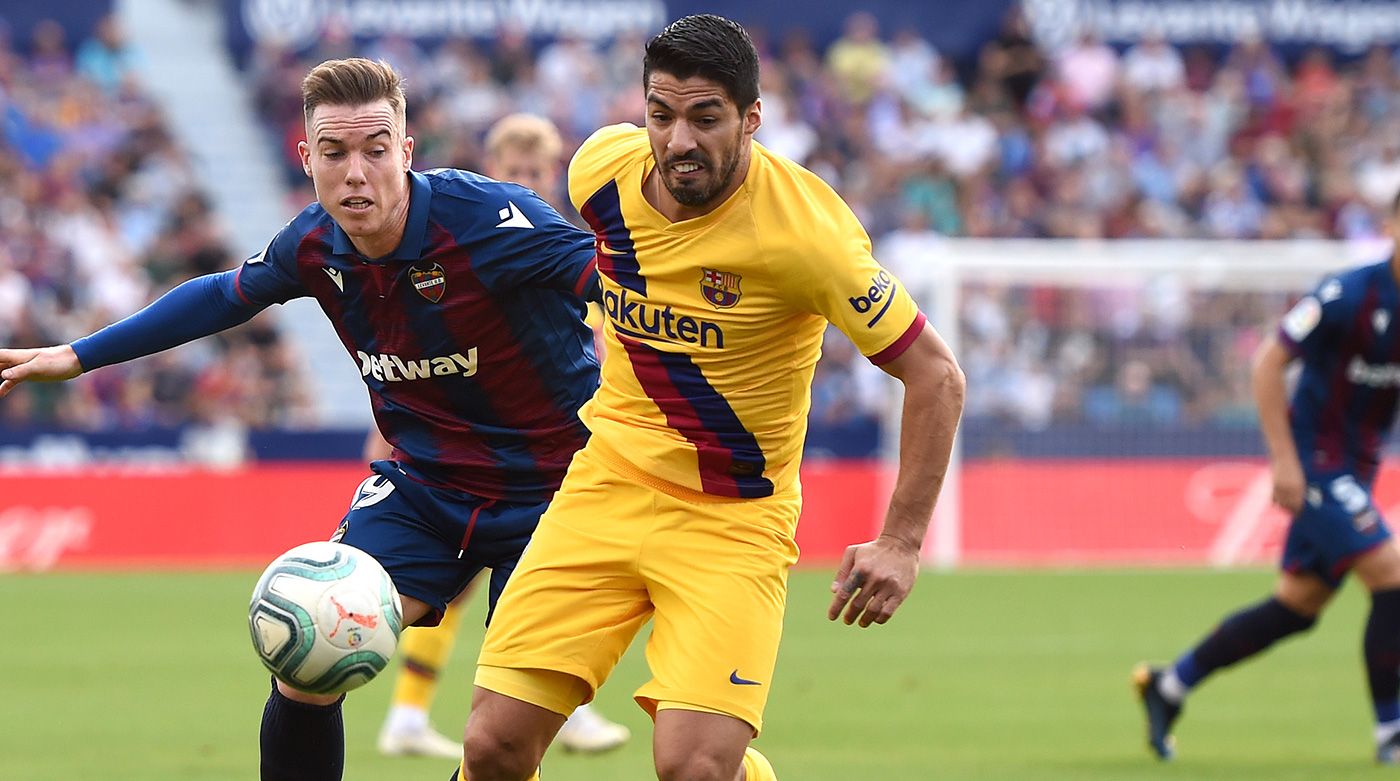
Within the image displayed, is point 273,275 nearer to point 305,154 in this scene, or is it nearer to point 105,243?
point 305,154

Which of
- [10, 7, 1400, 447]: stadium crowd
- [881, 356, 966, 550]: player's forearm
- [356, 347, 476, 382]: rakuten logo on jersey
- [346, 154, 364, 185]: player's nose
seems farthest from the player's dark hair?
[10, 7, 1400, 447]: stadium crowd

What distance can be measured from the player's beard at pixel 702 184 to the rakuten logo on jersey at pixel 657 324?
34 centimetres

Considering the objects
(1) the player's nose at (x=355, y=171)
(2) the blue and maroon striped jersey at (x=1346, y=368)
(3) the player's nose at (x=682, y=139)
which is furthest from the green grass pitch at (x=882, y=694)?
(3) the player's nose at (x=682, y=139)

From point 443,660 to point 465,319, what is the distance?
2.92 meters

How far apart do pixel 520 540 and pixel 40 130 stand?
16.6 m

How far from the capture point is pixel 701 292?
523cm

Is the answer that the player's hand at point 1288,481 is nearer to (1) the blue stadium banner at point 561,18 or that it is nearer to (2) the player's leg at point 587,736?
(2) the player's leg at point 587,736

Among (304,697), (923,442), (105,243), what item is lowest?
(105,243)

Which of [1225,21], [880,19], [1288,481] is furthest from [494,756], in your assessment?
[1225,21]

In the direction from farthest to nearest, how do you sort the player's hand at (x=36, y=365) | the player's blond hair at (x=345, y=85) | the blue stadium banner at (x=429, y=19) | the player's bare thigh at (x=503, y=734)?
the blue stadium banner at (x=429, y=19), the player's hand at (x=36, y=365), the player's blond hair at (x=345, y=85), the player's bare thigh at (x=503, y=734)

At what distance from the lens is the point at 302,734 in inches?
233

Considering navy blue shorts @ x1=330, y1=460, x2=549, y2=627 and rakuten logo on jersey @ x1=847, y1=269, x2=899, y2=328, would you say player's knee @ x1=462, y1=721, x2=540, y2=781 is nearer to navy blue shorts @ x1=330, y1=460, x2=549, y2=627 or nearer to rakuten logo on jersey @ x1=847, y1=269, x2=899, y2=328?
navy blue shorts @ x1=330, y1=460, x2=549, y2=627

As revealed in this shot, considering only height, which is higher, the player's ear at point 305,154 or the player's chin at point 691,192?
the player's chin at point 691,192

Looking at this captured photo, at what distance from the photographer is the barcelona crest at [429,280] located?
19.4 feet
